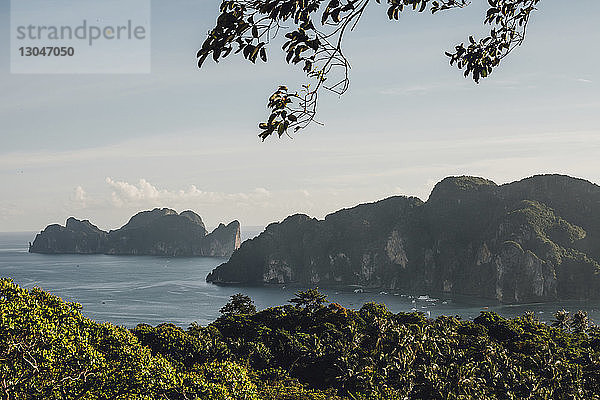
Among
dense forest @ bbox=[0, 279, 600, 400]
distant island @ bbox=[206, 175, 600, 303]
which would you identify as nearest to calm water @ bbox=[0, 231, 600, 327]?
distant island @ bbox=[206, 175, 600, 303]

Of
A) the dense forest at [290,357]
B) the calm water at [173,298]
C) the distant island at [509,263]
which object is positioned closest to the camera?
the dense forest at [290,357]

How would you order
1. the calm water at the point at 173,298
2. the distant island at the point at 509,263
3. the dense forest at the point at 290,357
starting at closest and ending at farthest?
the dense forest at the point at 290,357 < the calm water at the point at 173,298 < the distant island at the point at 509,263

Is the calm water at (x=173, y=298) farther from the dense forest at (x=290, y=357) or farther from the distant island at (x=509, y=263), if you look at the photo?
the dense forest at (x=290, y=357)

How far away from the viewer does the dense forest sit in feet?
55.8

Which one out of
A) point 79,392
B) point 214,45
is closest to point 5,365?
point 79,392

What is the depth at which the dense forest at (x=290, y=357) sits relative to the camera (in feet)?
55.8

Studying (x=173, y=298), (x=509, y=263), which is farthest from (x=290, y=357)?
(x=509, y=263)

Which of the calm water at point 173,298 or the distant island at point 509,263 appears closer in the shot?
the calm water at point 173,298

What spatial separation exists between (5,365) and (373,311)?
37317 mm

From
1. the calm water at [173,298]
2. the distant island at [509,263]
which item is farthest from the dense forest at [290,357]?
the distant island at [509,263]

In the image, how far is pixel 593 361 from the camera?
38.1 m

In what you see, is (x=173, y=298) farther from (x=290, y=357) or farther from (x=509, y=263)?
(x=509, y=263)

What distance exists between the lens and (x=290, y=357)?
3875 cm

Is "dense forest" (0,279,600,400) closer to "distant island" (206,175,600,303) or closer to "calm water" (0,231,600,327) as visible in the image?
"calm water" (0,231,600,327)
